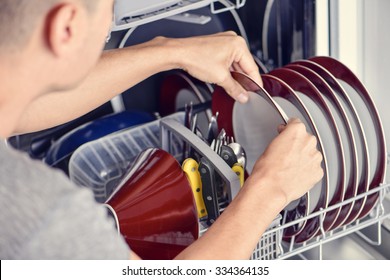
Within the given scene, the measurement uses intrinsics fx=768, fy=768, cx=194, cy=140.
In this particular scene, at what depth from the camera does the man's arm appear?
48.5 inches

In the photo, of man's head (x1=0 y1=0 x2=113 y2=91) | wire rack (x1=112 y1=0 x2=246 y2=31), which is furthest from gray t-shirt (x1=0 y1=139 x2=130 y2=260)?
wire rack (x1=112 y1=0 x2=246 y2=31)

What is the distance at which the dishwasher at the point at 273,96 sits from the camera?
47.8 inches

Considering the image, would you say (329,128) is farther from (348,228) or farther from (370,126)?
(348,228)

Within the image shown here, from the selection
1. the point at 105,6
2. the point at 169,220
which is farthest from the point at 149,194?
the point at 105,6

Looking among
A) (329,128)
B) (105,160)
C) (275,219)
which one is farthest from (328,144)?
(105,160)

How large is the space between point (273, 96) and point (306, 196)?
0.62 ft

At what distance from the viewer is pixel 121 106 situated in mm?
1532

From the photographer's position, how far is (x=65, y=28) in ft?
2.69

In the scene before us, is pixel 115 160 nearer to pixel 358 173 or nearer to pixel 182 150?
pixel 182 150

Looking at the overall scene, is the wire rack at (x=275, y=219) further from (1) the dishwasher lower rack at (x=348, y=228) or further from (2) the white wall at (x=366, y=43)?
(2) the white wall at (x=366, y=43)

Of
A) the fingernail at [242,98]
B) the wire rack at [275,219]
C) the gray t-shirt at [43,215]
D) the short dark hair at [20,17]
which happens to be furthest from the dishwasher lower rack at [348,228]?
the short dark hair at [20,17]

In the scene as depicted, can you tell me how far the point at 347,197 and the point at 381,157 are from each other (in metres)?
0.08

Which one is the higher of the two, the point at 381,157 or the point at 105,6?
the point at 105,6
